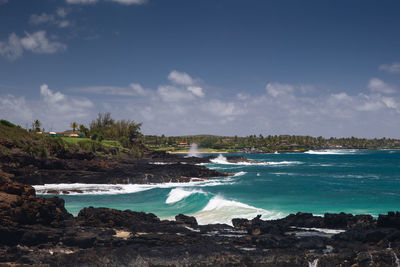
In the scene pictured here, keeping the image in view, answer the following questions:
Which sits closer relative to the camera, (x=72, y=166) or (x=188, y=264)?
(x=188, y=264)

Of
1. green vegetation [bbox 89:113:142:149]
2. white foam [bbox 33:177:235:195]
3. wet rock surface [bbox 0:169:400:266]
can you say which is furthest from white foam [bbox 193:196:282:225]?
green vegetation [bbox 89:113:142:149]

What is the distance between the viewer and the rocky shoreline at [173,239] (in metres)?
11.6

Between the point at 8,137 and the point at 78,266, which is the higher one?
the point at 8,137

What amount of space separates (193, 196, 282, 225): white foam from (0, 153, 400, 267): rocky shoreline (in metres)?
3.58

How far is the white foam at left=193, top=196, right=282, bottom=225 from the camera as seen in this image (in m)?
20.8

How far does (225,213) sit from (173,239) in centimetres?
915

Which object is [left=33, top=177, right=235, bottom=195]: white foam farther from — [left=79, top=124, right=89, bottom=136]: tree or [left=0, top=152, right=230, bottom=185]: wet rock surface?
[left=79, top=124, right=89, bottom=136]: tree

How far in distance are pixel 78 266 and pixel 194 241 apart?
13.7 feet

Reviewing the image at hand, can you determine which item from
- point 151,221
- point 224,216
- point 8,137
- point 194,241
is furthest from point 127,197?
point 8,137

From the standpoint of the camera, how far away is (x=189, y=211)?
79.6ft

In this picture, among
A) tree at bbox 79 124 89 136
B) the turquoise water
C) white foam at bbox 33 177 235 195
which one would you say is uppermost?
tree at bbox 79 124 89 136

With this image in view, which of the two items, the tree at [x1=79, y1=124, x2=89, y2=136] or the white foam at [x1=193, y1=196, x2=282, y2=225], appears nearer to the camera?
the white foam at [x1=193, y1=196, x2=282, y2=225]

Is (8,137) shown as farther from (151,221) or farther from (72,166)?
(151,221)

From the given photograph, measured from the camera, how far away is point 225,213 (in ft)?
73.0
